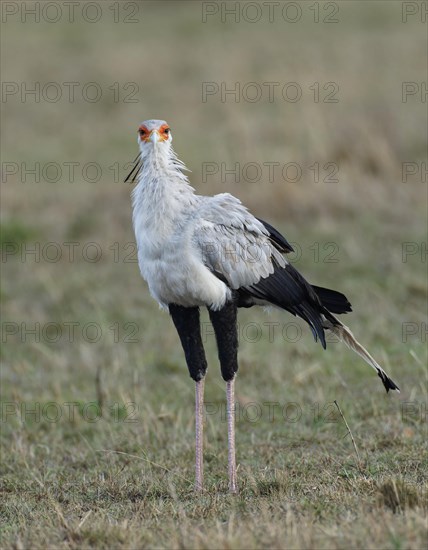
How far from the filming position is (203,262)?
16.9 feet

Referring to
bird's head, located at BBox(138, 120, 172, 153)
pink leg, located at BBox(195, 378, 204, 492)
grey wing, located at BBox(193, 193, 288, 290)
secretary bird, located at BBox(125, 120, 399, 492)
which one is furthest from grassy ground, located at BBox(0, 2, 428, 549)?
bird's head, located at BBox(138, 120, 172, 153)

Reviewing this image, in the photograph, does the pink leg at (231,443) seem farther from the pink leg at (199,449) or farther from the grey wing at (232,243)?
the grey wing at (232,243)

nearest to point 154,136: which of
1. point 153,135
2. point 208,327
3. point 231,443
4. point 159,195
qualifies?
point 153,135

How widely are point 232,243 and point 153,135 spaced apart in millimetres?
731

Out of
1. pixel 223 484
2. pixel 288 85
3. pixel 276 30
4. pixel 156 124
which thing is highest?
pixel 276 30

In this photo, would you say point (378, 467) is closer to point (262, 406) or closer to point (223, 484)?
point (223, 484)

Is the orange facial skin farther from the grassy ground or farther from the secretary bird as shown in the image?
the grassy ground

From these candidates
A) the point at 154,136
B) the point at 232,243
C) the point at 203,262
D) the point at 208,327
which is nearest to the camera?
the point at 203,262

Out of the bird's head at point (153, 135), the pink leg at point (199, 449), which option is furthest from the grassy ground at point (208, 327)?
the bird's head at point (153, 135)

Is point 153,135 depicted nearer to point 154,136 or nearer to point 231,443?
point 154,136

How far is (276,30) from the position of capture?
20.6m

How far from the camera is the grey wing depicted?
5.18 metres

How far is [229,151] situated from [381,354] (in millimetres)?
6419


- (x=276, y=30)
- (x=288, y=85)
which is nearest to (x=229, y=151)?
(x=288, y=85)
